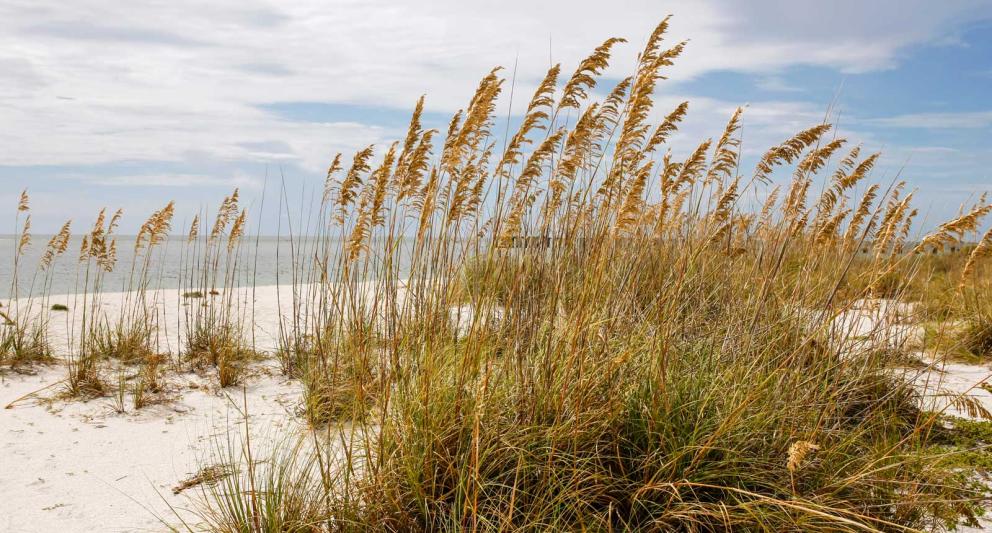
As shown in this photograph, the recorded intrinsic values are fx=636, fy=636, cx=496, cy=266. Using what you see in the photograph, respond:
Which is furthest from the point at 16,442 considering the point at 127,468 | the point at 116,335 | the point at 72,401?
the point at 116,335

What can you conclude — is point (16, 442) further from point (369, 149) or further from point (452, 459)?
point (452, 459)

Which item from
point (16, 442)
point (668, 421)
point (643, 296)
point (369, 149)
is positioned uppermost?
point (369, 149)

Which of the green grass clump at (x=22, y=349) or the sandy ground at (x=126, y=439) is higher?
the green grass clump at (x=22, y=349)

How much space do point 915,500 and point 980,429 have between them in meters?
1.81

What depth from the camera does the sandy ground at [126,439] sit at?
3.33 metres

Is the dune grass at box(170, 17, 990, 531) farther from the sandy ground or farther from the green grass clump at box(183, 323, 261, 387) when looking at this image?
the green grass clump at box(183, 323, 261, 387)

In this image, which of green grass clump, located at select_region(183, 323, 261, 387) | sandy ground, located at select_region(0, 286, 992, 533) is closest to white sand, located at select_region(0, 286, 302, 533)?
sandy ground, located at select_region(0, 286, 992, 533)

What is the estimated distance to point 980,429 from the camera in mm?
4098

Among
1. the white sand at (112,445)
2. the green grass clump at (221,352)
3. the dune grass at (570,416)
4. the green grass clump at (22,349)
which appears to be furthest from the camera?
the green grass clump at (22,349)

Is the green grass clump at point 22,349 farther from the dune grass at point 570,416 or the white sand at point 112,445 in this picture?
the dune grass at point 570,416

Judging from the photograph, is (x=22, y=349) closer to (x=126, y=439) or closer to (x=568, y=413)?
(x=126, y=439)

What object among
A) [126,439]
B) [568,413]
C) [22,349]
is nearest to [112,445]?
[126,439]

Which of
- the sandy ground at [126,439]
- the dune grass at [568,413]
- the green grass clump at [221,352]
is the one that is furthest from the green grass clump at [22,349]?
the dune grass at [568,413]

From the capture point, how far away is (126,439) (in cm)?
436
